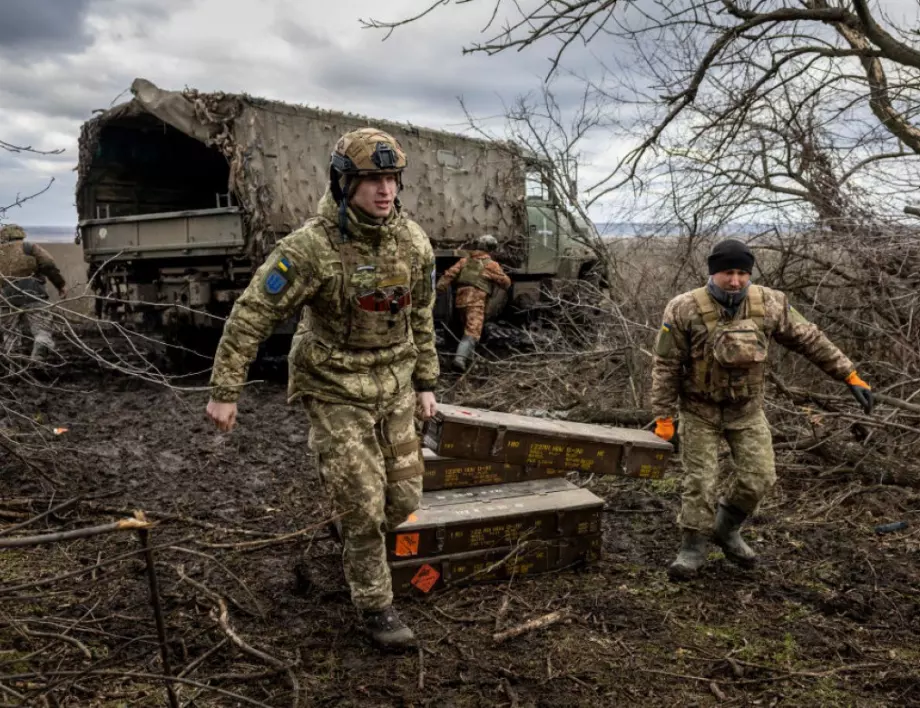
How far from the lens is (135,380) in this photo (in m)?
9.27

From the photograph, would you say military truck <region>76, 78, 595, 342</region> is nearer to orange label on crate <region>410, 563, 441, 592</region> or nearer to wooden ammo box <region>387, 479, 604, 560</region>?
wooden ammo box <region>387, 479, 604, 560</region>

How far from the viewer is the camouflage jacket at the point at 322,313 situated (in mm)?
3299

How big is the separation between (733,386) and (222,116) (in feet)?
20.0

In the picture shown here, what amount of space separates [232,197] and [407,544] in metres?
6.60

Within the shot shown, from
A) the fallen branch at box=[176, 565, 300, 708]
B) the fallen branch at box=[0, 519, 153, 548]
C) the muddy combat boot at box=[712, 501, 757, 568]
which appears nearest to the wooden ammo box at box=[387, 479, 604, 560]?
the muddy combat boot at box=[712, 501, 757, 568]

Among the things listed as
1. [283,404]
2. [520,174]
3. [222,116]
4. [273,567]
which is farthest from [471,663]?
[520,174]

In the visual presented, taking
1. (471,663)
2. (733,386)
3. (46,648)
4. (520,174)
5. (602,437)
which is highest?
(520,174)

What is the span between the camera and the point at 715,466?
424 centimetres

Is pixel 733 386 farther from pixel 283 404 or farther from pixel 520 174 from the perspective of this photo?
pixel 520 174

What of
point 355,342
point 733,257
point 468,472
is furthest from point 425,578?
point 733,257

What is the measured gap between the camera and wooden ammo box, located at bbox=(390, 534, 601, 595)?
393cm

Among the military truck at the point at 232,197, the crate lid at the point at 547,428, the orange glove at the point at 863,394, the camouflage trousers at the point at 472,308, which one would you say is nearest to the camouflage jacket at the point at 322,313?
the crate lid at the point at 547,428

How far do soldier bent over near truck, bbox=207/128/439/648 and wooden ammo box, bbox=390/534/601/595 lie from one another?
0.38 metres

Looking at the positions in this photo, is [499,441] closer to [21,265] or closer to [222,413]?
[222,413]
